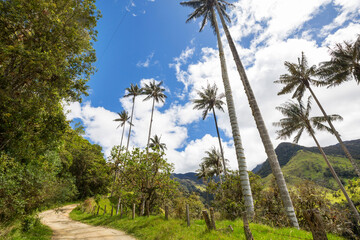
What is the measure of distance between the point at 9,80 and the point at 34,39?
173 centimetres

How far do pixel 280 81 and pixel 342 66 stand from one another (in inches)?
222

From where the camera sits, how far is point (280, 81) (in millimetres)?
19531

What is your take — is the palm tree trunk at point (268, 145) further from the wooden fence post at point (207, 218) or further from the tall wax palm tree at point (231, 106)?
the wooden fence post at point (207, 218)

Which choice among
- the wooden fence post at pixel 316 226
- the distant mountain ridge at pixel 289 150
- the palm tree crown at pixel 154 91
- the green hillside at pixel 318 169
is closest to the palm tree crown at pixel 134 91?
the palm tree crown at pixel 154 91

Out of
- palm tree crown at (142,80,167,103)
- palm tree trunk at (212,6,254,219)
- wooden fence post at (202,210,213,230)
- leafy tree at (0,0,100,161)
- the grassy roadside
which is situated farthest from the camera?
palm tree crown at (142,80,167,103)

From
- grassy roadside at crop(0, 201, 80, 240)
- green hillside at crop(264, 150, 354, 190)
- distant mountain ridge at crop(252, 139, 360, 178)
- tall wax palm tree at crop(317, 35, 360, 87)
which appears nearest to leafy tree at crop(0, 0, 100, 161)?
grassy roadside at crop(0, 201, 80, 240)

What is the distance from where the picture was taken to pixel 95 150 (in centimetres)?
4578

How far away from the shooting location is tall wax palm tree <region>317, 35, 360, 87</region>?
13.3m

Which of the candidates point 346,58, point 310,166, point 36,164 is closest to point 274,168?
point 36,164

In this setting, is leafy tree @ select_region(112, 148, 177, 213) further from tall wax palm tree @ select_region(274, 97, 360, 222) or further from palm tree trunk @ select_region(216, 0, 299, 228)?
tall wax palm tree @ select_region(274, 97, 360, 222)

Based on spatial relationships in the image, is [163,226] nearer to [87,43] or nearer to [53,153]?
[53,153]

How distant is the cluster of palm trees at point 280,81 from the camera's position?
703 cm

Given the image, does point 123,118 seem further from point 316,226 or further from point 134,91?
point 316,226

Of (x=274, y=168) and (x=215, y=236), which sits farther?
(x=274, y=168)
